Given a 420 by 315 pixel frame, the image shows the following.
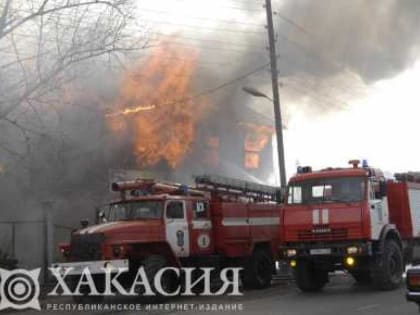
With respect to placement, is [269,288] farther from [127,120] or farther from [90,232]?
[127,120]

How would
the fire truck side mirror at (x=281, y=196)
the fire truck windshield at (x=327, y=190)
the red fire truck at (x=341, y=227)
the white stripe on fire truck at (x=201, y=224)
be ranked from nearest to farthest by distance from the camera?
the red fire truck at (x=341, y=227)
the fire truck windshield at (x=327, y=190)
the white stripe on fire truck at (x=201, y=224)
the fire truck side mirror at (x=281, y=196)

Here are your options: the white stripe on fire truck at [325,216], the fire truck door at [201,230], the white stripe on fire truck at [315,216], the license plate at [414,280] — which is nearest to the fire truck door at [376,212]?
the white stripe on fire truck at [325,216]

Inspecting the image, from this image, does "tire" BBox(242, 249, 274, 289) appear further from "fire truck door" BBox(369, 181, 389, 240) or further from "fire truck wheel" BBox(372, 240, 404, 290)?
"fire truck door" BBox(369, 181, 389, 240)

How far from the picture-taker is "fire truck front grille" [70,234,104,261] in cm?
1145

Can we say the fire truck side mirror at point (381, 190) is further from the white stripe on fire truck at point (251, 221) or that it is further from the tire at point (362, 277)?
the white stripe on fire truck at point (251, 221)

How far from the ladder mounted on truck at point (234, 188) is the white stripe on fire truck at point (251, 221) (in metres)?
0.58

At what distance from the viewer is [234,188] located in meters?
15.0

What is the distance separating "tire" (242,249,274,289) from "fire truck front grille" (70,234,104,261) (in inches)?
163

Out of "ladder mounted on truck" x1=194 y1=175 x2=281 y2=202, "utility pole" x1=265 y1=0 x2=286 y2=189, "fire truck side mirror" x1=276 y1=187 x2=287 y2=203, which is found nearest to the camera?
"fire truck side mirror" x1=276 y1=187 x2=287 y2=203

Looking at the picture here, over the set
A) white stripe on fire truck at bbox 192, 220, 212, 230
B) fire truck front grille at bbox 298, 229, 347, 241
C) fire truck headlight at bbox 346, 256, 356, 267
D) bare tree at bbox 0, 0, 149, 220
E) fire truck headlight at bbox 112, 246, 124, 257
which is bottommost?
fire truck headlight at bbox 346, 256, 356, 267

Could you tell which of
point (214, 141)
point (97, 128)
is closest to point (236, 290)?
point (97, 128)

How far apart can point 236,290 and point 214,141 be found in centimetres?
1289

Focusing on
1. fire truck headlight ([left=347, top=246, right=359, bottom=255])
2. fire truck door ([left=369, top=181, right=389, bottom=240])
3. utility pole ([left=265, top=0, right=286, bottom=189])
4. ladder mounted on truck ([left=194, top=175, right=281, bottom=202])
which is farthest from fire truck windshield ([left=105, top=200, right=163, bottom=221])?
utility pole ([left=265, top=0, right=286, bottom=189])

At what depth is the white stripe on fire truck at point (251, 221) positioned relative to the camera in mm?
13983
